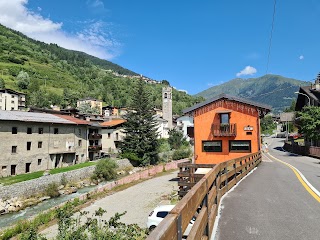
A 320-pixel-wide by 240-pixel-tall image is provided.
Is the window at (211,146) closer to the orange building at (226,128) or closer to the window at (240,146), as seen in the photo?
the orange building at (226,128)

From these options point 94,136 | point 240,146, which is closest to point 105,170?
point 94,136

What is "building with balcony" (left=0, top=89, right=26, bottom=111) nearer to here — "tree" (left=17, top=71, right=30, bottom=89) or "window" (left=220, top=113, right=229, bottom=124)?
"tree" (left=17, top=71, right=30, bottom=89)

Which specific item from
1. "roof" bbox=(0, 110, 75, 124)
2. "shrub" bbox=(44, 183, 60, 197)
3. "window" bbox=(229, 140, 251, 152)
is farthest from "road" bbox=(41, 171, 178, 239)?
"roof" bbox=(0, 110, 75, 124)

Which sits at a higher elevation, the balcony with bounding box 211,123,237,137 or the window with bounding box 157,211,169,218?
the balcony with bounding box 211,123,237,137

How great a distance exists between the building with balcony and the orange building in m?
84.3

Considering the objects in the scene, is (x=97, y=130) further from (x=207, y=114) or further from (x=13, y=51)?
(x=13, y=51)

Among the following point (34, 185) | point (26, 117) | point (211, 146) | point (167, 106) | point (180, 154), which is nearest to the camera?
point (211, 146)

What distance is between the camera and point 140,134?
54.5m

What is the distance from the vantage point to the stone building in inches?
1420

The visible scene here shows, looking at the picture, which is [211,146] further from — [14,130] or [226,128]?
[14,130]

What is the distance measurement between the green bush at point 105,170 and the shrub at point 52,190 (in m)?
8.34

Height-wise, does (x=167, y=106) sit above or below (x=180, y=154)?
above

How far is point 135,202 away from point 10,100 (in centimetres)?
8528

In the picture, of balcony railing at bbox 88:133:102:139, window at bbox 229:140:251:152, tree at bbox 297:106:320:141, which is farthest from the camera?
balcony railing at bbox 88:133:102:139
